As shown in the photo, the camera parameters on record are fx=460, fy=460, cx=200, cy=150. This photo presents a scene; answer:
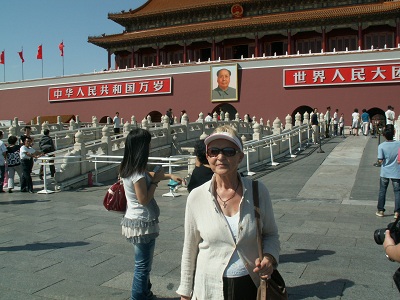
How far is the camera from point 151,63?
35.6 meters

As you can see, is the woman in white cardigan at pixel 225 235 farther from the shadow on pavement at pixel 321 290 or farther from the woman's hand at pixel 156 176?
the shadow on pavement at pixel 321 290

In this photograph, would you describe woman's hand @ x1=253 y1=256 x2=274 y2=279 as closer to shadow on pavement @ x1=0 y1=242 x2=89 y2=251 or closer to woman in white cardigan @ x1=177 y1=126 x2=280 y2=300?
woman in white cardigan @ x1=177 y1=126 x2=280 y2=300

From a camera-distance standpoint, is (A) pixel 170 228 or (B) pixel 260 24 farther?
(B) pixel 260 24

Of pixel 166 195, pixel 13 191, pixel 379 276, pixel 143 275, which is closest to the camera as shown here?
pixel 143 275

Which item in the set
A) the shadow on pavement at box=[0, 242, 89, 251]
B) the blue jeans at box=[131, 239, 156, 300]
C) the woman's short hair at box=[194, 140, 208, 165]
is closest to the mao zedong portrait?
the shadow on pavement at box=[0, 242, 89, 251]

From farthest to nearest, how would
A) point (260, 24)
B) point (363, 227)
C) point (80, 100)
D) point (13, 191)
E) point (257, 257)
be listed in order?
point (80, 100) < point (260, 24) < point (13, 191) < point (363, 227) < point (257, 257)

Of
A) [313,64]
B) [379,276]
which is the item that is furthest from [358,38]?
[379,276]

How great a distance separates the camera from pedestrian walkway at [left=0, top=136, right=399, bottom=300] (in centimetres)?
422

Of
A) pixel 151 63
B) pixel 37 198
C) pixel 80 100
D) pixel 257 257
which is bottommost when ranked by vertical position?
pixel 37 198

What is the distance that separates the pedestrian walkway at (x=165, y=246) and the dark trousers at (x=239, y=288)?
5.67 feet

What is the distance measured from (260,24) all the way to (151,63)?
10.1 m

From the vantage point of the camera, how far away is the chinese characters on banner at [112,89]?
31062mm

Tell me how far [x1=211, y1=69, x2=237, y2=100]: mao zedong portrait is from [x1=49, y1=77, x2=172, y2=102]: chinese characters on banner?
3.50 meters

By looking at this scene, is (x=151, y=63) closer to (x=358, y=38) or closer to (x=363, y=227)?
(x=358, y=38)
